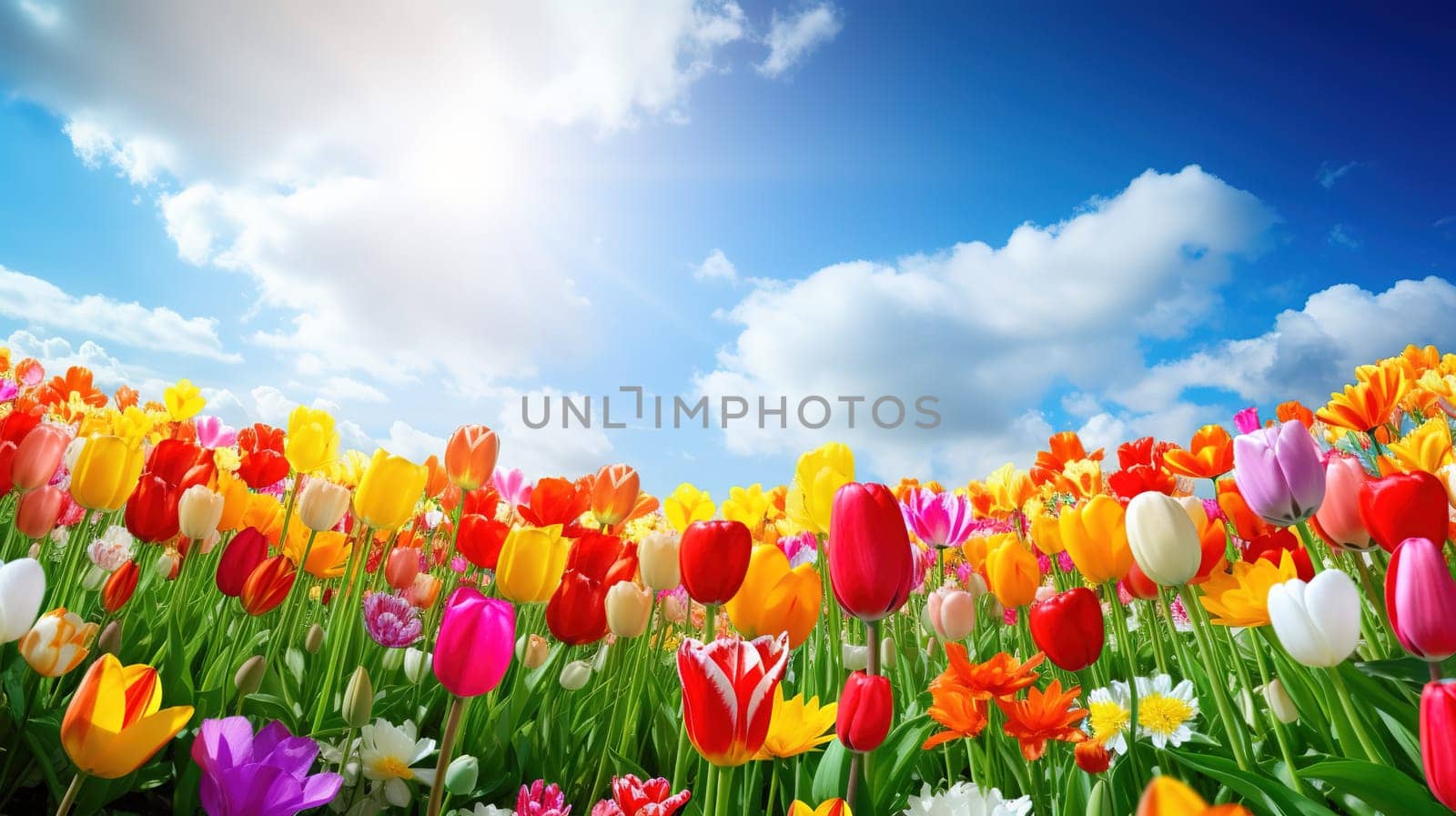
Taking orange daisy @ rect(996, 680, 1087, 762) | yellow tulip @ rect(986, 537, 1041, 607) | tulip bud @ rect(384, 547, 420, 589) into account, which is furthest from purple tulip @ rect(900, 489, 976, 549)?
tulip bud @ rect(384, 547, 420, 589)

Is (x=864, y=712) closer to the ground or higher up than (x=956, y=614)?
closer to the ground

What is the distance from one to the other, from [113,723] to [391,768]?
2.14 feet

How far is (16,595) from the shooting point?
1.56m

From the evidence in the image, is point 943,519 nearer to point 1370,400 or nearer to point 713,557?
point 713,557

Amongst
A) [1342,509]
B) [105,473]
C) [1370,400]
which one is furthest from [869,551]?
[1370,400]

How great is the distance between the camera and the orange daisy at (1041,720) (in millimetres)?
1548

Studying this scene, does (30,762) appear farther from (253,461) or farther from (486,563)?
(253,461)

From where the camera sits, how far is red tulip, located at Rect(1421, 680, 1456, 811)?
91cm

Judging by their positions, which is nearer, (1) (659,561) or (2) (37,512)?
(1) (659,561)

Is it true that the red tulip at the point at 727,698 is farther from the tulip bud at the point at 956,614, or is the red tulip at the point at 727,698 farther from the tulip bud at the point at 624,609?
the tulip bud at the point at 956,614

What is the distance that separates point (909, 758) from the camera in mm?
1836

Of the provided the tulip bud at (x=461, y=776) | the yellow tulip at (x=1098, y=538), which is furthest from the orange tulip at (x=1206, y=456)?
the tulip bud at (x=461, y=776)

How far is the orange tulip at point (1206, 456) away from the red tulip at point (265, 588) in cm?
341

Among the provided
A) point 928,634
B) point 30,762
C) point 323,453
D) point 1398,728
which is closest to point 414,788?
point 30,762
